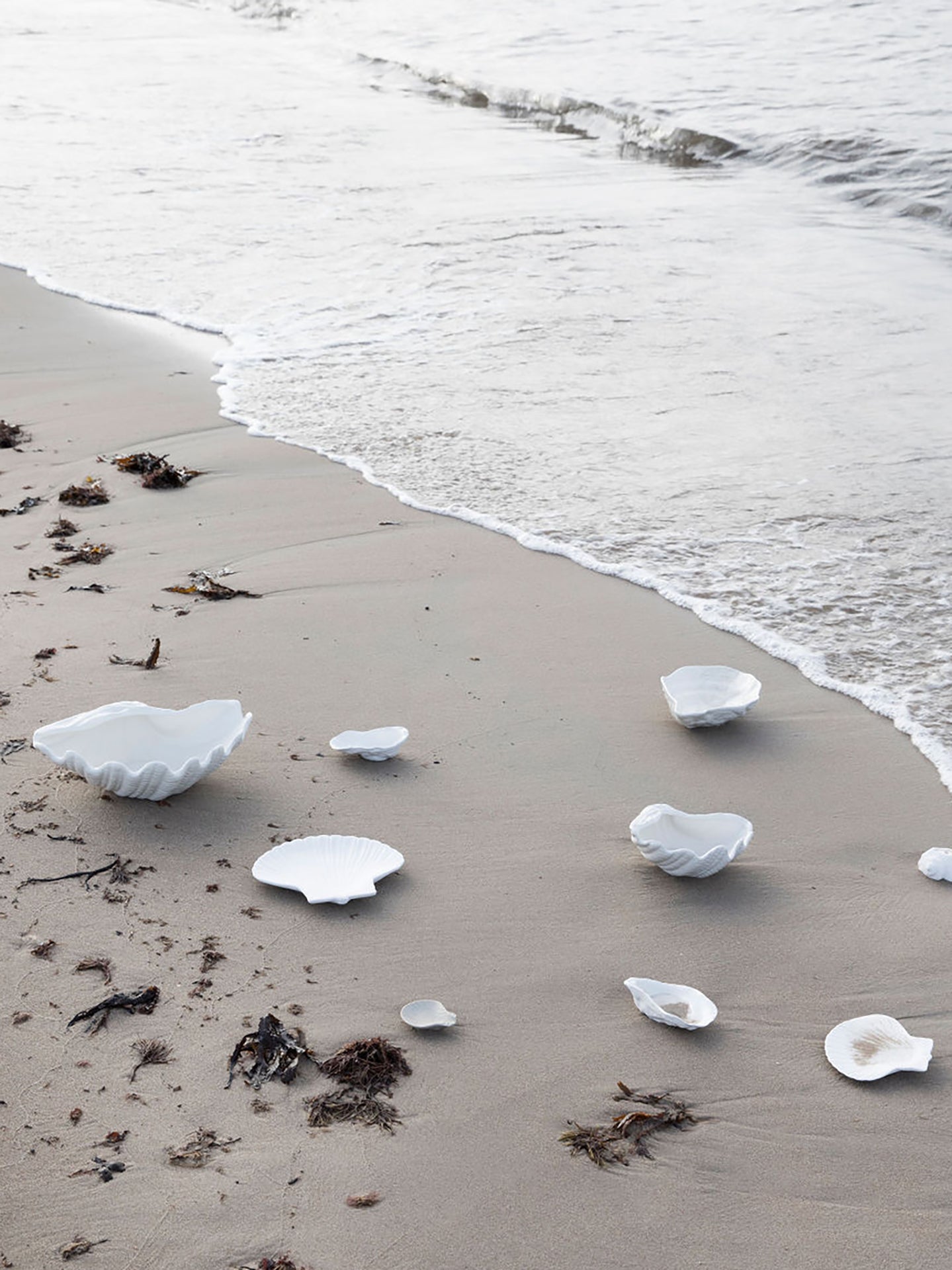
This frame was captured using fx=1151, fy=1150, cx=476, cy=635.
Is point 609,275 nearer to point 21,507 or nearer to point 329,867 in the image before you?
point 21,507

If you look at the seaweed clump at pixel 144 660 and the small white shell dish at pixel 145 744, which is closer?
the small white shell dish at pixel 145 744

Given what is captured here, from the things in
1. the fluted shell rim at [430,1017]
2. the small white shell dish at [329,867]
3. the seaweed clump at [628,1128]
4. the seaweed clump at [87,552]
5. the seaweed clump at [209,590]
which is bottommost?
the seaweed clump at [628,1128]

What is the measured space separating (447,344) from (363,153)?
5683mm

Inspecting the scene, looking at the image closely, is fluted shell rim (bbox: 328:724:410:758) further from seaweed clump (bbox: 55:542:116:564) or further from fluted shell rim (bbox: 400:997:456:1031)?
seaweed clump (bbox: 55:542:116:564)

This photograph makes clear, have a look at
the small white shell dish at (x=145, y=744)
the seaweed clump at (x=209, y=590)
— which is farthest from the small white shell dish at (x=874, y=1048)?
the seaweed clump at (x=209, y=590)

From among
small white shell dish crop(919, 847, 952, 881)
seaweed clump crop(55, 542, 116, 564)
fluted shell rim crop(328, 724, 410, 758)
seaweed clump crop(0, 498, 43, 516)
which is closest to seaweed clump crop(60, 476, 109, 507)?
seaweed clump crop(0, 498, 43, 516)

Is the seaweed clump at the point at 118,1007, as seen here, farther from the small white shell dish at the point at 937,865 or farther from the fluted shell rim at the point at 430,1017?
the small white shell dish at the point at 937,865

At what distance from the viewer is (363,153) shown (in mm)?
10836

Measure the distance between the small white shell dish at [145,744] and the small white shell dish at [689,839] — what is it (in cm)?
92

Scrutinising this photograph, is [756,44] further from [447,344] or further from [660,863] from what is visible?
[660,863]

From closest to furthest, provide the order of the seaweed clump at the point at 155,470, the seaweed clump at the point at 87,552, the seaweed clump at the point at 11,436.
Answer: the seaweed clump at the point at 87,552 < the seaweed clump at the point at 155,470 < the seaweed clump at the point at 11,436

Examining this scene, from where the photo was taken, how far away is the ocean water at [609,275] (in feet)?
13.6

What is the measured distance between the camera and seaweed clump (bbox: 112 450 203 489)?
4.32 m

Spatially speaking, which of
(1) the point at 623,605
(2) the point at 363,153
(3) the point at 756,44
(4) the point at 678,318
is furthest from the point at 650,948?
(3) the point at 756,44
